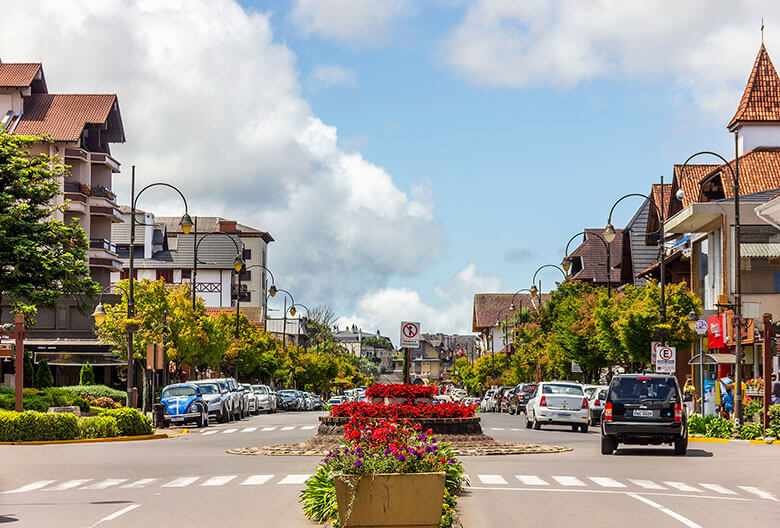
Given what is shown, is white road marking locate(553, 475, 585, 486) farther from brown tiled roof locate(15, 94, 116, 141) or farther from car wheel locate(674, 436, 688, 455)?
brown tiled roof locate(15, 94, 116, 141)

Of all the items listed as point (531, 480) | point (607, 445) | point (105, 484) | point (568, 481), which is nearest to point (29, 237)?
point (607, 445)

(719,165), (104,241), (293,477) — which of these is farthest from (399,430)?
(104,241)

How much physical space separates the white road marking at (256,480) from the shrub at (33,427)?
13.4 metres

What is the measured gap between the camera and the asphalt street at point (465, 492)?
14.1 metres

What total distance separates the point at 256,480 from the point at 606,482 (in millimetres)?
5693

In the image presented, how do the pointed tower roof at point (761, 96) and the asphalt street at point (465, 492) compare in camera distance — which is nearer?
the asphalt street at point (465, 492)

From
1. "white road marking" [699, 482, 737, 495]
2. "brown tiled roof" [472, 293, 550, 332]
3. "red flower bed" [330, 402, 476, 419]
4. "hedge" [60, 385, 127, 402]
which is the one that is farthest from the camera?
"brown tiled roof" [472, 293, 550, 332]

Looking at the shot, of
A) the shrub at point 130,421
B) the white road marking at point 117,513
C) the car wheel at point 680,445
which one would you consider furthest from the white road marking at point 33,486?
the shrub at point 130,421

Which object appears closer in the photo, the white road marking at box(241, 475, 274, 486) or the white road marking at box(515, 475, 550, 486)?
the white road marking at box(515, 475, 550, 486)

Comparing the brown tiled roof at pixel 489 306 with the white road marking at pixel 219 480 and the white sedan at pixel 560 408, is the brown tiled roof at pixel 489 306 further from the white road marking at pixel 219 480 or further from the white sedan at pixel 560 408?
the white road marking at pixel 219 480

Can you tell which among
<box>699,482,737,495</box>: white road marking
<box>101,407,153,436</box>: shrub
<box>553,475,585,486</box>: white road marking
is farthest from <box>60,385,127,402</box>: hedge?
<box>699,482,737,495</box>: white road marking

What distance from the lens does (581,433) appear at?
39.5 meters

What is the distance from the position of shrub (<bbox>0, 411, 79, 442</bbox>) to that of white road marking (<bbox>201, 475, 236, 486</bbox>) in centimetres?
1298

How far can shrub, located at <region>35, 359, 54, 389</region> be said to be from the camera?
152 ft
